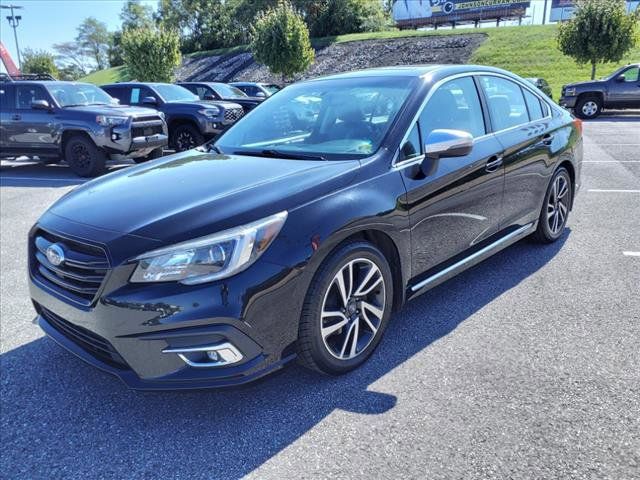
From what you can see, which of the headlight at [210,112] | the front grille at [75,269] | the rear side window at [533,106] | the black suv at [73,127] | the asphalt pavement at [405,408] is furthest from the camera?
the headlight at [210,112]

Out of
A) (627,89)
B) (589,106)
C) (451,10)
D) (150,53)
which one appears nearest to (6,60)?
(150,53)

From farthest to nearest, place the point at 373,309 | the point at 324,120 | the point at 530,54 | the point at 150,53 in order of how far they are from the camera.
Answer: the point at 530,54 < the point at 150,53 < the point at 324,120 < the point at 373,309

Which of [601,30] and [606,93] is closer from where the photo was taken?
[606,93]

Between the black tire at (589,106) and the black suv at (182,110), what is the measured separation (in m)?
12.3

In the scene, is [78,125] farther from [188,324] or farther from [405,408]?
[405,408]

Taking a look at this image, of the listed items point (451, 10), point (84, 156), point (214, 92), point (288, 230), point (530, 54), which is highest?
point (451, 10)

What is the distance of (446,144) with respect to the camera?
2979 millimetres

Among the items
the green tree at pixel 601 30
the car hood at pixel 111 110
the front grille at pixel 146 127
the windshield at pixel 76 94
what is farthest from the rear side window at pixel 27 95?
the green tree at pixel 601 30

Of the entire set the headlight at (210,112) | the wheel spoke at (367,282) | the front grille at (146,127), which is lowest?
the wheel spoke at (367,282)

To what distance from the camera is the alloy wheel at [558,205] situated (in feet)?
15.3

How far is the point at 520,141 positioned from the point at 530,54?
34.8m

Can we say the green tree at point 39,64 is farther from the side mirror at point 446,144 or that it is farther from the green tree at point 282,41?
the side mirror at point 446,144

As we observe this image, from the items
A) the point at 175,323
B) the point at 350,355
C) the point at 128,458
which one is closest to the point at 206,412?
the point at 128,458

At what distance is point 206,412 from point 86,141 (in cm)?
824
